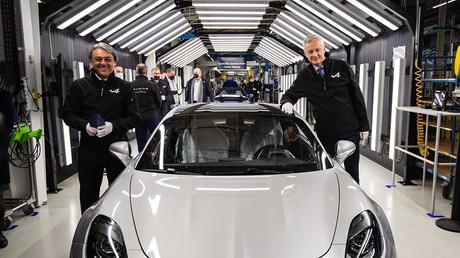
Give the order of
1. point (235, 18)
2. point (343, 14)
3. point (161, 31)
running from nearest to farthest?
point (343, 14) → point (235, 18) → point (161, 31)

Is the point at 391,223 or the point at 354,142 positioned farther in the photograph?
the point at 391,223

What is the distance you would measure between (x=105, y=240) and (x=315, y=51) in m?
2.21

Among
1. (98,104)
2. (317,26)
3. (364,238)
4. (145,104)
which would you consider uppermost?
(317,26)

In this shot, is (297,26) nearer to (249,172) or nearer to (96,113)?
(96,113)

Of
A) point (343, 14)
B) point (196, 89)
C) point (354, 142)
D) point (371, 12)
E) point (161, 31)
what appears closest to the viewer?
point (354, 142)

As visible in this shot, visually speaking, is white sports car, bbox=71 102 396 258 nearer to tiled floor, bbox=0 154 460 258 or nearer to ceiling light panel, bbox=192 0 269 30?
tiled floor, bbox=0 154 460 258

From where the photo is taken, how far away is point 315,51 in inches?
117

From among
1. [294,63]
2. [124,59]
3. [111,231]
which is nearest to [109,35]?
[124,59]

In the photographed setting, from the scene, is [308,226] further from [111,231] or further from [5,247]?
[5,247]

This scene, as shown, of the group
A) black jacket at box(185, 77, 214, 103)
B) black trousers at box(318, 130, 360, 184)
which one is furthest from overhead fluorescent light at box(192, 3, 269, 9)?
black trousers at box(318, 130, 360, 184)

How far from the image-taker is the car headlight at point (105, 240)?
1.47m

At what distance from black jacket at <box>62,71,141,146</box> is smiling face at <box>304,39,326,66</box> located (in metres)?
1.53

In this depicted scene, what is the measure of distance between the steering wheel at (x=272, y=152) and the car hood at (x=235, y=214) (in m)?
0.30

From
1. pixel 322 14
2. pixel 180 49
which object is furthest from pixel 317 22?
pixel 180 49
